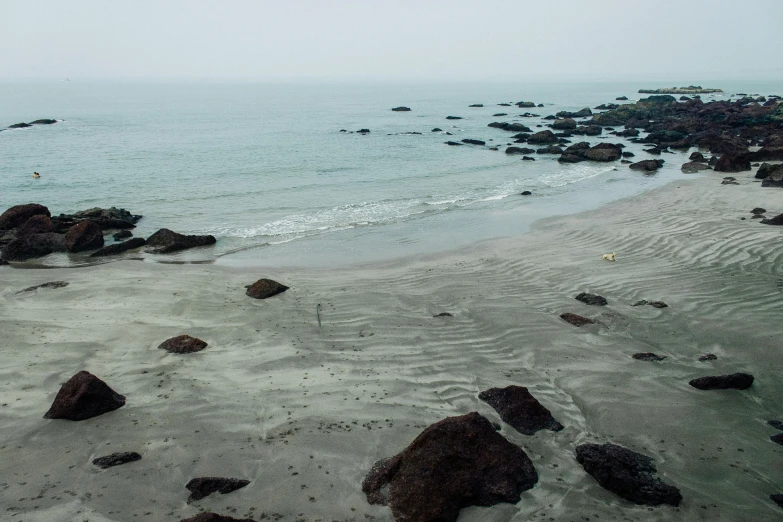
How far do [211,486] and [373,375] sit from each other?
3202 millimetres

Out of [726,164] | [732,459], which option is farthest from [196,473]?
[726,164]

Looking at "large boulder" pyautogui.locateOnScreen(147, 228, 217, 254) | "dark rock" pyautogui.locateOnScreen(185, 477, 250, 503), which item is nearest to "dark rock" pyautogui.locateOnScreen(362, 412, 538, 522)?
"dark rock" pyautogui.locateOnScreen(185, 477, 250, 503)

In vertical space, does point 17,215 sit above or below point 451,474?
below

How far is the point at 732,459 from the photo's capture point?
20.5 feet

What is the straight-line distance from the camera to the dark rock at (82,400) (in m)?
7.15

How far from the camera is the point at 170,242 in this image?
1722cm

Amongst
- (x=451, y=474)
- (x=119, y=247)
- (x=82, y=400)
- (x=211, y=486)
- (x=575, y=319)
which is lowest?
(x=119, y=247)

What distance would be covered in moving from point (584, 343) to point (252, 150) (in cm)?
3730

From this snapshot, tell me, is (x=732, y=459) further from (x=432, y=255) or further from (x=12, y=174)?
(x=12, y=174)

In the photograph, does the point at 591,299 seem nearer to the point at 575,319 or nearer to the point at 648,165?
the point at 575,319

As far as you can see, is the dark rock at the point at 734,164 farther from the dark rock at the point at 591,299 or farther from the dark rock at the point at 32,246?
the dark rock at the point at 32,246

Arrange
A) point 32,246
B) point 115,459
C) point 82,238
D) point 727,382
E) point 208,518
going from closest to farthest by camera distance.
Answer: point 208,518
point 115,459
point 727,382
point 32,246
point 82,238

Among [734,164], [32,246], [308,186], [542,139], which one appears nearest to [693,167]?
[734,164]

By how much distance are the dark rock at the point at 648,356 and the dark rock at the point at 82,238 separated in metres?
15.9
